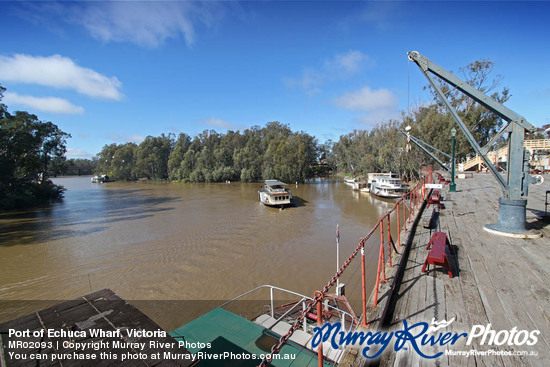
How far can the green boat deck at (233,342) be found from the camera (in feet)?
14.8

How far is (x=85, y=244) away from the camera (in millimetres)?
16984

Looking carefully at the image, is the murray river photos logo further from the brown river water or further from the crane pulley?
the brown river water

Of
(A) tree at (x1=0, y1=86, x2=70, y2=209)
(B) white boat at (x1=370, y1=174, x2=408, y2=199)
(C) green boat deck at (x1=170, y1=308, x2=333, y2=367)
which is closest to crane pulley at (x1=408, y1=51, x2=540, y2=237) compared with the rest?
(C) green boat deck at (x1=170, y1=308, x2=333, y2=367)

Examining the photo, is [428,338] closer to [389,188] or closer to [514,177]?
[514,177]

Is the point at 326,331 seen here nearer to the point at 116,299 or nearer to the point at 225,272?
the point at 116,299

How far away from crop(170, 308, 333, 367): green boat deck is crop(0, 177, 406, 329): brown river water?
3697 millimetres

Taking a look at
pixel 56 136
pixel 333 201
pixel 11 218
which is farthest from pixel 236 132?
pixel 11 218

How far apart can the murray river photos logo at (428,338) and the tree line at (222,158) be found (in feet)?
176

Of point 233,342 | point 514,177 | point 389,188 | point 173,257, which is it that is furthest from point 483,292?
point 389,188

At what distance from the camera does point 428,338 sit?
324 centimetres

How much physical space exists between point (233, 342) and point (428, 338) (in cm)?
345

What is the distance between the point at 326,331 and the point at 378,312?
2.61ft

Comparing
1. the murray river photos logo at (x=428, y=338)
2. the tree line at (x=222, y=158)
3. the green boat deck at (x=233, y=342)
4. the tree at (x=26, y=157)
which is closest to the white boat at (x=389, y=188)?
the tree line at (x=222, y=158)

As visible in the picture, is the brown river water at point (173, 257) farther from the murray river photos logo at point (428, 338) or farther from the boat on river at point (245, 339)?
the murray river photos logo at point (428, 338)
